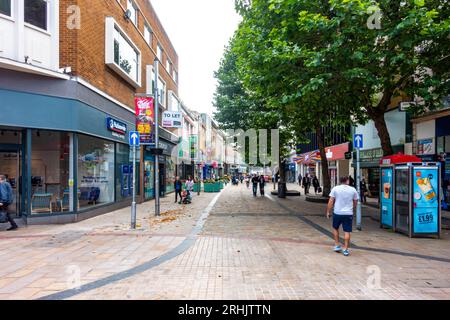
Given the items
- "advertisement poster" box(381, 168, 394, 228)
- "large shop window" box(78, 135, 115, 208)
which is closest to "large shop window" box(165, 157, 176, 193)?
"large shop window" box(78, 135, 115, 208)

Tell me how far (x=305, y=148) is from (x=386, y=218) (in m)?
36.8

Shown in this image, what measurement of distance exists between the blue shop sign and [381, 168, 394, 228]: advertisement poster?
10548 millimetres

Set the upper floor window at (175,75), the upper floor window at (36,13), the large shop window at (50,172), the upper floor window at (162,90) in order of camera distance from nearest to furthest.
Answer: the upper floor window at (36,13) → the large shop window at (50,172) → the upper floor window at (162,90) → the upper floor window at (175,75)

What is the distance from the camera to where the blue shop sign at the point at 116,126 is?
534 inches

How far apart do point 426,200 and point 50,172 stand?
11760 millimetres

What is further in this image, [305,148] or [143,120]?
[305,148]

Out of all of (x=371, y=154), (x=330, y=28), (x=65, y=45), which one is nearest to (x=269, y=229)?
(x=330, y=28)

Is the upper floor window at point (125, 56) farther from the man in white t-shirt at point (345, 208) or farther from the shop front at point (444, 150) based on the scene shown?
the shop front at point (444, 150)

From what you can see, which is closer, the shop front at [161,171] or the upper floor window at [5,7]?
the upper floor window at [5,7]

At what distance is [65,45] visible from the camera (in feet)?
35.9

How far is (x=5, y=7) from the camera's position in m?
9.70

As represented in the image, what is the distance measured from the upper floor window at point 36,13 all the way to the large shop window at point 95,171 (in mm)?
3839

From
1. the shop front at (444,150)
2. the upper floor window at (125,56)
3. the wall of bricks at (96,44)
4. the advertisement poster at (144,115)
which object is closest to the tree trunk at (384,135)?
the shop front at (444,150)

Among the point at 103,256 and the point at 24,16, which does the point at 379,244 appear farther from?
the point at 24,16
